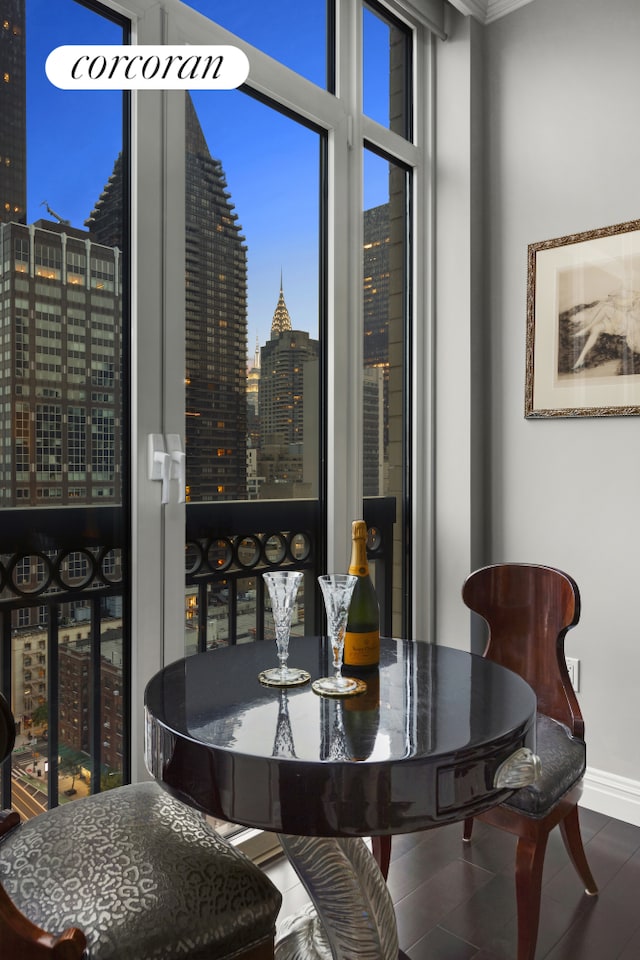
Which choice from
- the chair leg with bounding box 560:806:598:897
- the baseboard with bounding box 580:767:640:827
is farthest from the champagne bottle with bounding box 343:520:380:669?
the baseboard with bounding box 580:767:640:827

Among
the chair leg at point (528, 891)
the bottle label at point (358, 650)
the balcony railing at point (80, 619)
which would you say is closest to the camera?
the bottle label at point (358, 650)

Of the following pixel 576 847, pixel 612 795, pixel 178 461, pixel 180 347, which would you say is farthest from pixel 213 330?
pixel 612 795

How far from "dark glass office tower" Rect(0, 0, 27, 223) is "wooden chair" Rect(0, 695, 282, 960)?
118 cm

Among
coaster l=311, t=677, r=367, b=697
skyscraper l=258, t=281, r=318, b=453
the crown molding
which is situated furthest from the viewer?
the crown molding

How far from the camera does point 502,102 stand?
2.78 meters

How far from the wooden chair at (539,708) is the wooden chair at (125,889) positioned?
24.2 inches

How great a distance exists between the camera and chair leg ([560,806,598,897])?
188 centimetres

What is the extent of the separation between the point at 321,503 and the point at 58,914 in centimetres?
157

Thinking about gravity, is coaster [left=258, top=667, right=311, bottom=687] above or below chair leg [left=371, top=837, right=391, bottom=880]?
above

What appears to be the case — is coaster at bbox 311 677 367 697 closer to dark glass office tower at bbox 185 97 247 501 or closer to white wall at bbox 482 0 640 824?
dark glass office tower at bbox 185 97 247 501

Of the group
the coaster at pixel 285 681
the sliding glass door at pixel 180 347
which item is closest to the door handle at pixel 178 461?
the sliding glass door at pixel 180 347

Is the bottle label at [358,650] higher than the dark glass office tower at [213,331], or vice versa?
the dark glass office tower at [213,331]

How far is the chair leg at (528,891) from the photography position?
61.8 inches

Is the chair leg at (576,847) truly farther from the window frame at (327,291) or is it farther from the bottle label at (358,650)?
the window frame at (327,291)
